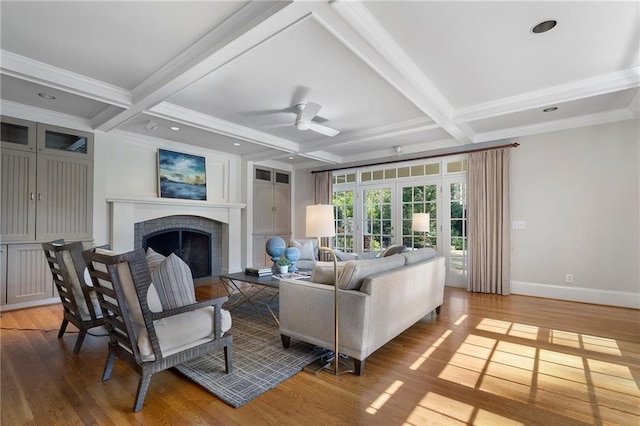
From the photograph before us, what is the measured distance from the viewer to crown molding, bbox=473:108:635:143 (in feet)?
13.6

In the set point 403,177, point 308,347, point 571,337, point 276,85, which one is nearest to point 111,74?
point 276,85

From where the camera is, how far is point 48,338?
3.08 metres

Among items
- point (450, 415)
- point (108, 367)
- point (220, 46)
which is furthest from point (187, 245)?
point (450, 415)

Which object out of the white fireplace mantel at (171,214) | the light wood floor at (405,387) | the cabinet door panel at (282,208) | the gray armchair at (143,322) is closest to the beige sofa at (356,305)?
the light wood floor at (405,387)

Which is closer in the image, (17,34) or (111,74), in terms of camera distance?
(17,34)

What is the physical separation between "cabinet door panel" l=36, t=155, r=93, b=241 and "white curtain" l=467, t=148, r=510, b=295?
591 cm

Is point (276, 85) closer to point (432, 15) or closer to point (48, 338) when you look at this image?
point (432, 15)

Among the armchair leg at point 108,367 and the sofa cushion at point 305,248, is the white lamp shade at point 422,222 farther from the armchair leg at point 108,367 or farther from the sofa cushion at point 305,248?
the armchair leg at point 108,367

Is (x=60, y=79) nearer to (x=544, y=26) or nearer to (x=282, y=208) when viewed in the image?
(x=544, y=26)

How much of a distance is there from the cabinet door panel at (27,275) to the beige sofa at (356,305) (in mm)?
3594

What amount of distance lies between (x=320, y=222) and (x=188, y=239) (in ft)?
13.7

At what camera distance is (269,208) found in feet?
23.7

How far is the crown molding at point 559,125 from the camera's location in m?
4.16

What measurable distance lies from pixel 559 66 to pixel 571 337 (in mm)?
2673
